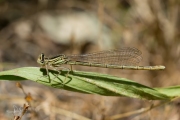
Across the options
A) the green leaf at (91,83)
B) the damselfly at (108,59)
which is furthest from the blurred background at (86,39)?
the green leaf at (91,83)

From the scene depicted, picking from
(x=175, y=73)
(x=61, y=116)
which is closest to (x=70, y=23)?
(x=175, y=73)

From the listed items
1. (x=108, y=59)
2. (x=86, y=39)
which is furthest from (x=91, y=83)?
(x=86, y=39)

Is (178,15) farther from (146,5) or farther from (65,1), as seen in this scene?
(65,1)

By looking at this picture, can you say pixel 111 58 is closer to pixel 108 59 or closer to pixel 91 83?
pixel 108 59

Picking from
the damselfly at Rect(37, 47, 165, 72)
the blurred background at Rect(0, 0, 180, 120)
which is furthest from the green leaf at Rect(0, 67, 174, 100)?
the blurred background at Rect(0, 0, 180, 120)

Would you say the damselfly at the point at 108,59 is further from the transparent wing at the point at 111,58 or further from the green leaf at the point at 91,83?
the green leaf at the point at 91,83

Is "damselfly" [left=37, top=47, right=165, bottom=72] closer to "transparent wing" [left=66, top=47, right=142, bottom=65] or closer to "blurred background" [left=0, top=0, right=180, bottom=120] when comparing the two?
"transparent wing" [left=66, top=47, right=142, bottom=65]
